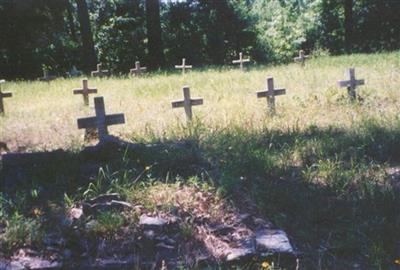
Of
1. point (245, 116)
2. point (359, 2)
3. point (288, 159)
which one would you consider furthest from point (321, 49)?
point (288, 159)

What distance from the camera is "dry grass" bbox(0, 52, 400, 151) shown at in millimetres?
8914

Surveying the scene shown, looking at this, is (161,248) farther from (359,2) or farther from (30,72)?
(359,2)

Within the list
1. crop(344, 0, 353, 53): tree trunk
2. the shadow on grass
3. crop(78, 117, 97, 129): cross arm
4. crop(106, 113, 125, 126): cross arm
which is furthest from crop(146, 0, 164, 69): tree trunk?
the shadow on grass

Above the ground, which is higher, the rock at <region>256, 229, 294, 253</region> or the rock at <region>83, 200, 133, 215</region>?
the rock at <region>83, 200, 133, 215</region>

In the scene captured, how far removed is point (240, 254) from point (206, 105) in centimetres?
694

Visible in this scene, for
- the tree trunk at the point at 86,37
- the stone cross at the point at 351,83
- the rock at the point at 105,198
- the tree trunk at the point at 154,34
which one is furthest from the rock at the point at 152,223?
the tree trunk at the point at 154,34

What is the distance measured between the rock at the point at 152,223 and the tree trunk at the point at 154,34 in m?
22.3

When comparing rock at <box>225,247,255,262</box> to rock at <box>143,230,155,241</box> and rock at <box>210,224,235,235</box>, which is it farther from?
rock at <box>143,230,155,241</box>

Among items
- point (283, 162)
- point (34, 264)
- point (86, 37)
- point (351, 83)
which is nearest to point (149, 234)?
point (34, 264)

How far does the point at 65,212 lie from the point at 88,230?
519 mm

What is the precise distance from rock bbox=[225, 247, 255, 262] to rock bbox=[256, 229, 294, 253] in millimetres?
91

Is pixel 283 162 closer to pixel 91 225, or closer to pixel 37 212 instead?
pixel 91 225

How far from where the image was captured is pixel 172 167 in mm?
6168

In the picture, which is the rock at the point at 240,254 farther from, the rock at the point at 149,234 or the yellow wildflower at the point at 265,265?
the rock at the point at 149,234
